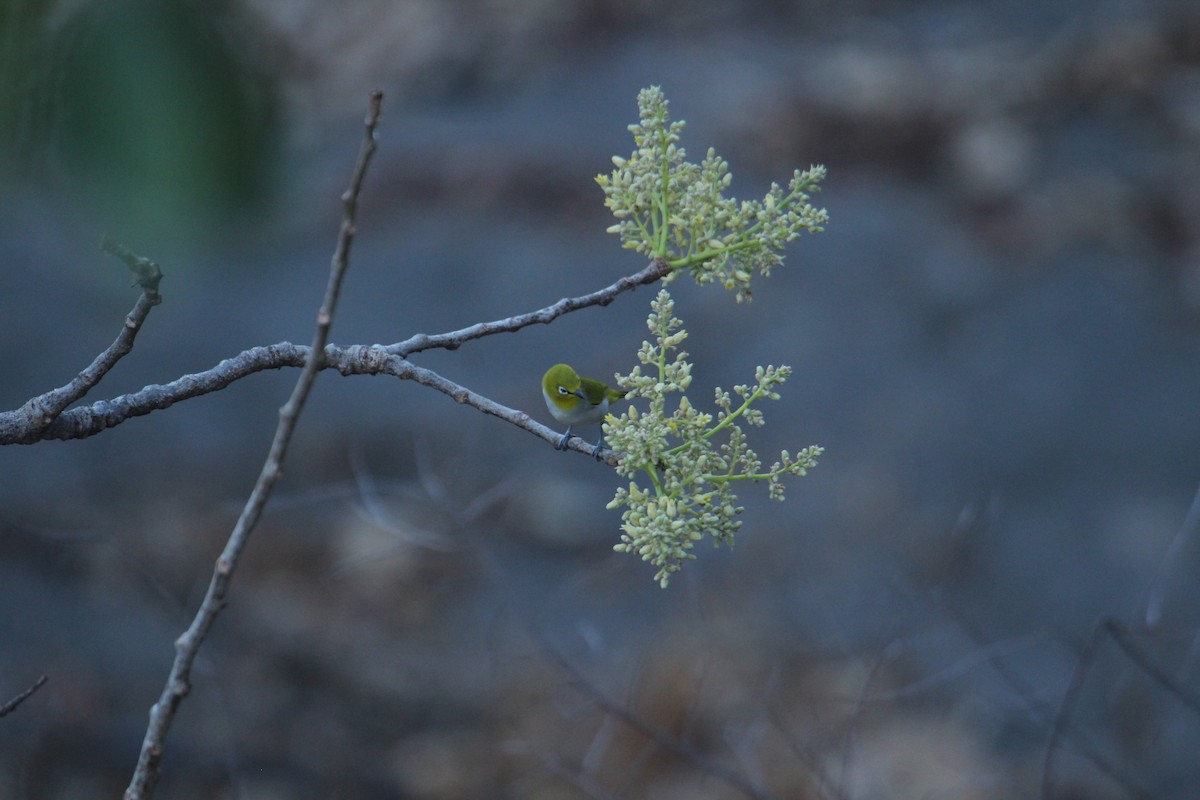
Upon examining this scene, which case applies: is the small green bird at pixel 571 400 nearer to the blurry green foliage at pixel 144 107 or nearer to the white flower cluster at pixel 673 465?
the white flower cluster at pixel 673 465

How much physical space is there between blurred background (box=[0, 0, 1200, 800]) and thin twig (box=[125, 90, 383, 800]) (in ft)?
4.78

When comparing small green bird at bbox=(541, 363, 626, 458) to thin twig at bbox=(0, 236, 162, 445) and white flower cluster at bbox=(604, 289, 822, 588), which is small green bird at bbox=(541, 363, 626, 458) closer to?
white flower cluster at bbox=(604, 289, 822, 588)

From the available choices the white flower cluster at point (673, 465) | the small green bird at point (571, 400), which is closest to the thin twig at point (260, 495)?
the white flower cluster at point (673, 465)

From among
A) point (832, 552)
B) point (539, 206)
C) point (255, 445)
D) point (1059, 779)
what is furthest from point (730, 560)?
point (539, 206)

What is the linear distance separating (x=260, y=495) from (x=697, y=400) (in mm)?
5447

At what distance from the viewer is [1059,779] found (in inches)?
171

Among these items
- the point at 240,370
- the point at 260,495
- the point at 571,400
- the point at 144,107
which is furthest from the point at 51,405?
the point at 144,107

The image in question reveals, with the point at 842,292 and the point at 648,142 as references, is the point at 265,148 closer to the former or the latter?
the point at 648,142

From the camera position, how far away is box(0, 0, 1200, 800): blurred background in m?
4.38

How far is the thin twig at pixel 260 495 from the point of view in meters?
0.74

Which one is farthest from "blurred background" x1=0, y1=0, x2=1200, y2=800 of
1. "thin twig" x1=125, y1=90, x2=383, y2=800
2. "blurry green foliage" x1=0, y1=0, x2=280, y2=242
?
"blurry green foliage" x1=0, y1=0, x2=280, y2=242

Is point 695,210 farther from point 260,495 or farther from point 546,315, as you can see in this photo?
point 260,495

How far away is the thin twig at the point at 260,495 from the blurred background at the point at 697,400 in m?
1.46

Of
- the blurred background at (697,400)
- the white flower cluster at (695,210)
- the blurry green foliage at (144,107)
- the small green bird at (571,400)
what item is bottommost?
the blurry green foliage at (144,107)
